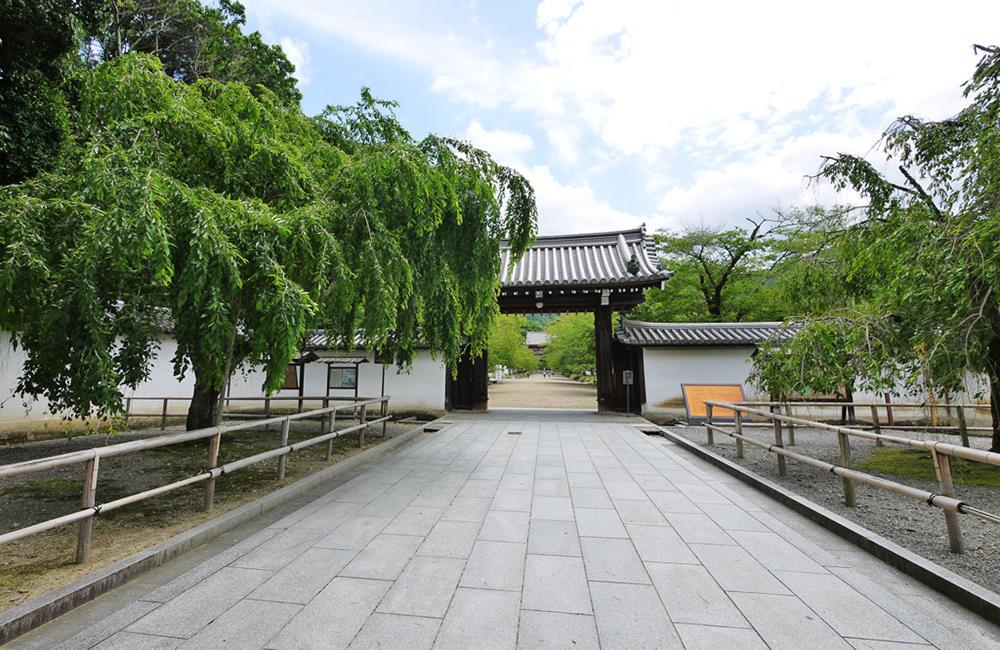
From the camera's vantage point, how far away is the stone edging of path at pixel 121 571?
197cm

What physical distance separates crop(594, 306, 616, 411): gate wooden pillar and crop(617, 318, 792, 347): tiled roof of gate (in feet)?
1.81

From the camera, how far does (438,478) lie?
16.5 ft

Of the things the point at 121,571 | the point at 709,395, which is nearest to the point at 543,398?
the point at 709,395

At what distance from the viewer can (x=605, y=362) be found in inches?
493

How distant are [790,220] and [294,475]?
1834cm

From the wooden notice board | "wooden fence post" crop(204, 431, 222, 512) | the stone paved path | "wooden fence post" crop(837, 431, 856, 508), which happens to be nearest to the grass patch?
"wooden fence post" crop(837, 431, 856, 508)

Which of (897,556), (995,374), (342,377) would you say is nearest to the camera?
(897,556)

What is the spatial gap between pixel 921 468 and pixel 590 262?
387 inches

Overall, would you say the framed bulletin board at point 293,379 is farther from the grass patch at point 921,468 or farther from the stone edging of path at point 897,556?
the grass patch at point 921,468

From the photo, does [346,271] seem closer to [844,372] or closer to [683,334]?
[844,372]

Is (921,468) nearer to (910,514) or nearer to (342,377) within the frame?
(910,514)

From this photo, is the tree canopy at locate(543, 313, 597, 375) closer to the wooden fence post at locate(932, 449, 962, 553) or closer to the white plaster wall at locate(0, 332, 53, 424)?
the wooden fence post at locate(932, 449, 962, 553)

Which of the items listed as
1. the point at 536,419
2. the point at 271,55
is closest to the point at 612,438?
the point at 536,419

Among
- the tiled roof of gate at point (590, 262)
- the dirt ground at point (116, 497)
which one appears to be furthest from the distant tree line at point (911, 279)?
the dirt ground at point (116, 497)
